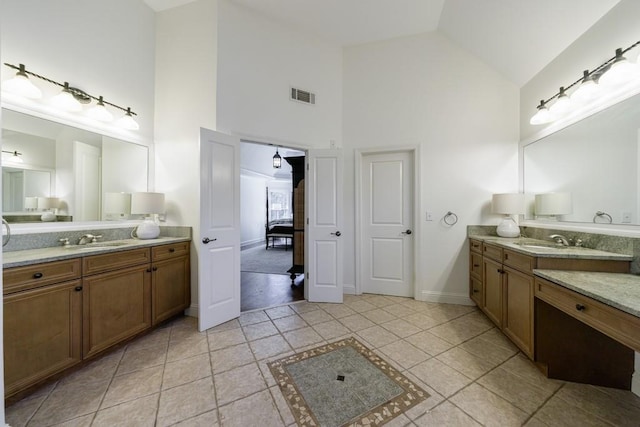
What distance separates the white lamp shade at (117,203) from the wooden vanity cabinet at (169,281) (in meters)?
Result: 0.68

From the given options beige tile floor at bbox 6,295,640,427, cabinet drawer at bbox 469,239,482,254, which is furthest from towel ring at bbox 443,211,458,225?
beige tile floor at bbox 6,295,640,427

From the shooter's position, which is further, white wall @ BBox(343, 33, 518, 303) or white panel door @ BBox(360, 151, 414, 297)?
white panel door @ BBox(360, 151, 414, 297)

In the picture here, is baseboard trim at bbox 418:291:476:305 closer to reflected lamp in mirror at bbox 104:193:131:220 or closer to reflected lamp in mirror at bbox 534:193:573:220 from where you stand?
reflected lamp in mirror at bbox 534:193:573:220

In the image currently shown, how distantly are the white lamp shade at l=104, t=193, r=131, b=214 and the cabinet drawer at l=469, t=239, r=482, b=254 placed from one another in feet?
13.1

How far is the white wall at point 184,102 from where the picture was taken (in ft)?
8.72

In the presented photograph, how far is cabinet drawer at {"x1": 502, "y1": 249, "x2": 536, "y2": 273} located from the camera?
179 cm

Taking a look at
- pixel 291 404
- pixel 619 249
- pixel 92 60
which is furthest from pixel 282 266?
pixel 619 249

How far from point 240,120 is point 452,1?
2.72 metres

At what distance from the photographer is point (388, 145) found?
328cm

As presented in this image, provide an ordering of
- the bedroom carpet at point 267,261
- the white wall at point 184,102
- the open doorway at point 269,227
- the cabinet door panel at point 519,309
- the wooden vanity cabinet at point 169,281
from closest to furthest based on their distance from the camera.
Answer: the cabinet door panel at point 519,309 < the wooden vanity cabinet at point 169,281 < the white wall at point 184,102 < the open doorway at point 269,227 < the bedroom carpet at point 267,261

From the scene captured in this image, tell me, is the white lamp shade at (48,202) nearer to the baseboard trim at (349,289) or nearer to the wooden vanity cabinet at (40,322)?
the wooden vanity cabinet at (40,322)

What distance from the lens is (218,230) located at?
2.51 metres

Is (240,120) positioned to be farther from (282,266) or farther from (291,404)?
(282,266)

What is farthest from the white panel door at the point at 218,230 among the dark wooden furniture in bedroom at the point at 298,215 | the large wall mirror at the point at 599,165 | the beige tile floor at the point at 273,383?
the large wall mirror at the point at 599,165
